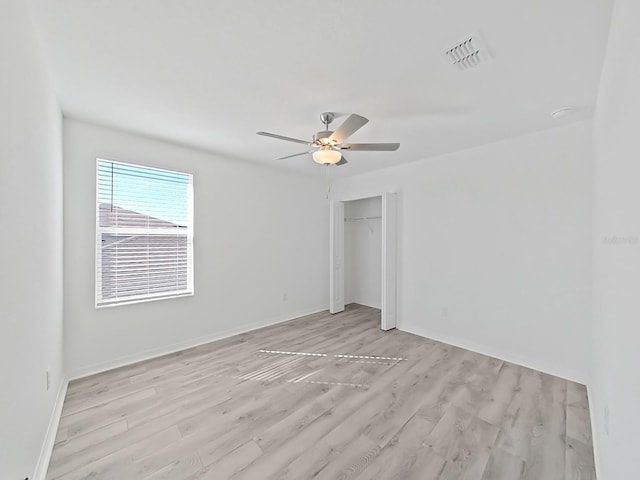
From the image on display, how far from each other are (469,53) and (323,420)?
270 centimetres

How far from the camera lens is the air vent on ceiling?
160cm

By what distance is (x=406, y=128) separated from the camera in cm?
287

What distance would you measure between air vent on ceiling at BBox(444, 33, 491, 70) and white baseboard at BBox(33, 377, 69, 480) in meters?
3.39

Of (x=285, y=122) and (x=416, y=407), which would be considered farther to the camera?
(x=285, y=122)

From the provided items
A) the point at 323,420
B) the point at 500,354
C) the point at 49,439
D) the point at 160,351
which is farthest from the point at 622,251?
the point at 160,351

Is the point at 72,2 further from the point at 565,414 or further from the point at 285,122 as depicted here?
the point at 565,414

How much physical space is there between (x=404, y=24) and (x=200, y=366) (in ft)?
11.2

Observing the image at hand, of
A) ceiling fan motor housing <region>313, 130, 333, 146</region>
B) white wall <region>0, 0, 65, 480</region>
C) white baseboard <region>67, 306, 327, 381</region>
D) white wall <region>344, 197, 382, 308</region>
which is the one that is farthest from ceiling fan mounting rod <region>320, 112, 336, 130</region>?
white baseboard <region>67, 306, 327, 381</region>

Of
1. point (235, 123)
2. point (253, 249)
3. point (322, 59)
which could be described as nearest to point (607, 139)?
point (322, 59)

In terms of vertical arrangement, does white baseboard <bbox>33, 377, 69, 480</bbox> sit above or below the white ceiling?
below

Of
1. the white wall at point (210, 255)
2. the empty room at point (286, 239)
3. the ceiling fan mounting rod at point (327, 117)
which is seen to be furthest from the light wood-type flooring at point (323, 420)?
the ceiling fan mounting rod at point (327, 117)

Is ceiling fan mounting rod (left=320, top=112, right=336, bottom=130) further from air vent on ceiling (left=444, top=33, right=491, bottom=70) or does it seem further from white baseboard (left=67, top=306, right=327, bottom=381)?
white baseboard (left=67, top=306, right=327, bottom=381)

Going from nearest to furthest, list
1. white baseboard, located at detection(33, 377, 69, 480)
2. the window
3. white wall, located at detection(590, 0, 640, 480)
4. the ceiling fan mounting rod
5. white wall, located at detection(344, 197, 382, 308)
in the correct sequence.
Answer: white wall, located at detection(590, 0, 640, 480) → white baseboard, located at detection(33, 377, 69, 480) → the ceiling fan mounting rod → the window → white wall, located at detection(344, 197, 382, 308)

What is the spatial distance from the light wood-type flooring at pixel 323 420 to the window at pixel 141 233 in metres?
0.84
